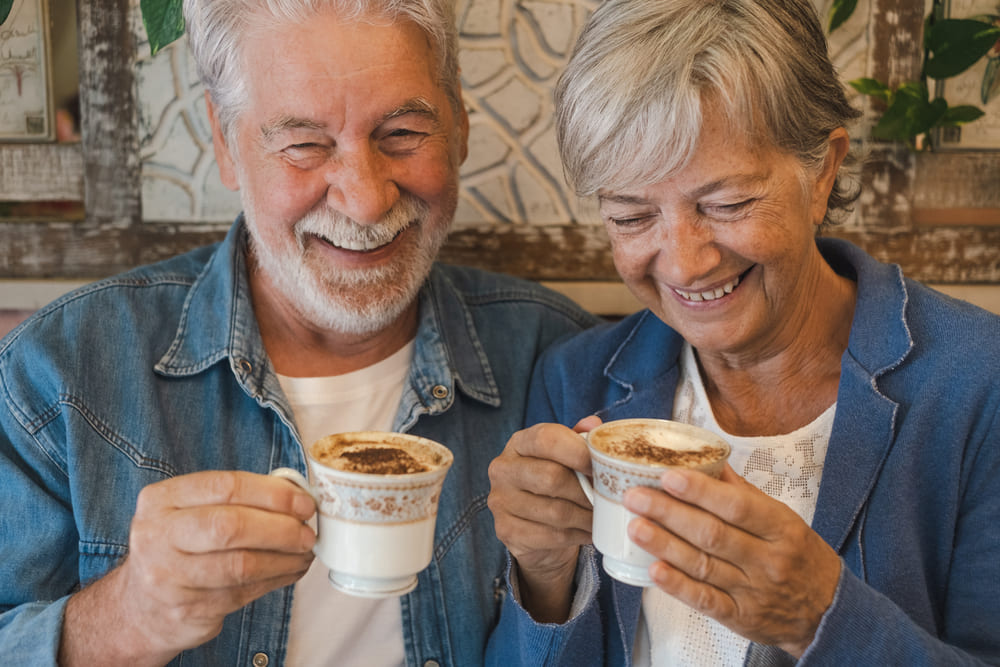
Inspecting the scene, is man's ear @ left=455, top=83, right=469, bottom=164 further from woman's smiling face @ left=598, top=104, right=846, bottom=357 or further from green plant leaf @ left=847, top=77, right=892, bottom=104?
green plant leaf @ left=847, top=77, right=892, bottom=104

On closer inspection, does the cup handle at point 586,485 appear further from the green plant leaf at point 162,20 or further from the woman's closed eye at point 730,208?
the green plant leaf at point 162,20

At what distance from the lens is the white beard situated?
1615 millimetres

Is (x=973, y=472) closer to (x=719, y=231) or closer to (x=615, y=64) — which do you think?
(x=719, y=231)

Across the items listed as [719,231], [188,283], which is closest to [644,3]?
[719,231]

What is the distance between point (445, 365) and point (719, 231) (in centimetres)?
67

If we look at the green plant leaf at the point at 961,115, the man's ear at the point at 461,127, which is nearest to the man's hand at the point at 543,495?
the man's ear at the point at 461,127

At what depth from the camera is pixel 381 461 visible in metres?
1.15

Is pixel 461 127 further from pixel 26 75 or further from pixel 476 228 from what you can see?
pixel 26 75

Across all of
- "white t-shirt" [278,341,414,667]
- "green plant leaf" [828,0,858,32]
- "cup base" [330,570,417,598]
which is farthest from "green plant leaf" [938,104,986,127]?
"cup base" [330,570,417,598]

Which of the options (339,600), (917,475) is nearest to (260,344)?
(339,600)

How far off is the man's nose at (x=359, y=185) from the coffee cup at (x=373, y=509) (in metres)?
0.52

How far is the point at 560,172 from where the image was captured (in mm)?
2168

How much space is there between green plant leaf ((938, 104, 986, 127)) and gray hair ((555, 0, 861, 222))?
2.73ft

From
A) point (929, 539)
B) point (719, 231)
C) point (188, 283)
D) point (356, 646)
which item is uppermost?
point (719, 231)
